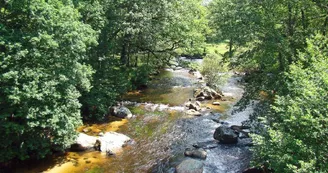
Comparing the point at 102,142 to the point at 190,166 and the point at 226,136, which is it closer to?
the point at 190,166

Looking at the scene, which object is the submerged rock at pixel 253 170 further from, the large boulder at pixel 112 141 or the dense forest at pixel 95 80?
the large boulder at pixel 112 141

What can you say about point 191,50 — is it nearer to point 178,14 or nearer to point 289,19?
point 178,14

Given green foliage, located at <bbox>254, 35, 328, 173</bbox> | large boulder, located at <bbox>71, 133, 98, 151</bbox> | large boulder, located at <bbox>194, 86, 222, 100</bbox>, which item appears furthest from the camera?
large boulder, located at <bbox>194, 86, 222, 100</bbox>

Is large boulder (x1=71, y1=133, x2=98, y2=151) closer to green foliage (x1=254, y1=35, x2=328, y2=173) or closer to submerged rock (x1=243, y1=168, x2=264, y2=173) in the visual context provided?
submerged rock (x1=243, y1=168, x2=264, y2=173)

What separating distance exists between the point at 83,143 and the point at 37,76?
5.93 metres

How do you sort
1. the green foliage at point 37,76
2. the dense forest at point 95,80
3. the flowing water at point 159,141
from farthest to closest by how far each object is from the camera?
the flowing water at point 159,141, the green foliage at point 37,76, the dense forest at point 95,80

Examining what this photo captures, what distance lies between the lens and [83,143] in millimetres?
18344

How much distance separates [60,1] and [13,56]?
Result: 16.0 feet

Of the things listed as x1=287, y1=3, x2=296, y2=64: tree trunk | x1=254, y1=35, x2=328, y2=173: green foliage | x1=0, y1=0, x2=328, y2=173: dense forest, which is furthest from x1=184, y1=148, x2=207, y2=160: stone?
x1=287, y1=3, x2=296, y2=64: tree trunk

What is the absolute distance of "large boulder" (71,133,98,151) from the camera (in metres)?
18.2

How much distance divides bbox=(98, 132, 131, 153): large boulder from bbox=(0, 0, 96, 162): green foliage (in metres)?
2.27

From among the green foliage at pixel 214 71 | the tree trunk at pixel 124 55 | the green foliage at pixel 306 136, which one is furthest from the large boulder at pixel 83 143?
the green foliage at pixel 214 71

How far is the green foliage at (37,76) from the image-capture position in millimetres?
14117

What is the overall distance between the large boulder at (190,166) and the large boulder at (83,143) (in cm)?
637
